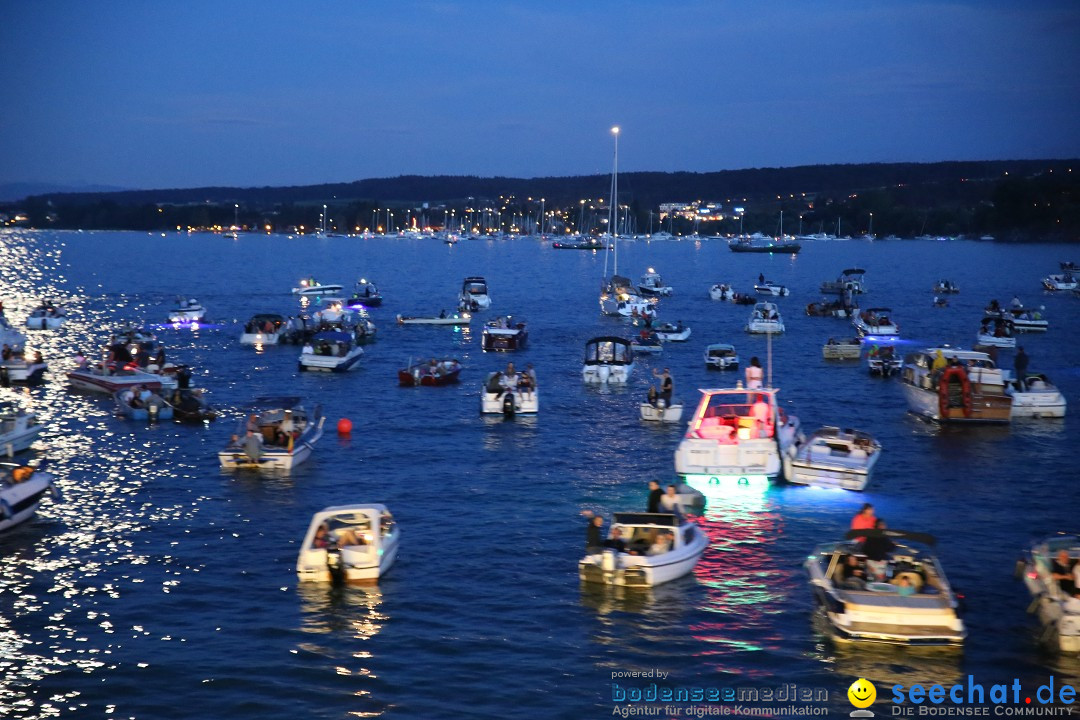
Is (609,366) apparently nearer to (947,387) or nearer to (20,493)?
(947,387)

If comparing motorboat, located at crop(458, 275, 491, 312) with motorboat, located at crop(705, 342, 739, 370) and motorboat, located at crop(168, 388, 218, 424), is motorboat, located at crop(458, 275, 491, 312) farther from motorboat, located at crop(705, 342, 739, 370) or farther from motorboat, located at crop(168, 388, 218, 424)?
motorboat, located at crop(168, 388, 218, 424)

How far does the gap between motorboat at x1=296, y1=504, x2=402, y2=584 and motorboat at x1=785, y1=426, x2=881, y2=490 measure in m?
11.4

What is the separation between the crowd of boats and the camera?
1766 cm

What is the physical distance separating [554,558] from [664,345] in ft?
140

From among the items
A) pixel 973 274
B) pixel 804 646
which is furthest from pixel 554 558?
pixel 973 274

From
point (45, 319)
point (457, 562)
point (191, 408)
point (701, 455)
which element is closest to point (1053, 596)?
point (701, 455)

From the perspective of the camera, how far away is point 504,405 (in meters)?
39.5

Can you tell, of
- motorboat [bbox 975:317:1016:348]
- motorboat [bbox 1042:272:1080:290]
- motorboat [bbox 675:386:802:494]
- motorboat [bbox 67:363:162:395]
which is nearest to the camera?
motorboat [bbox 675:386:802:494]

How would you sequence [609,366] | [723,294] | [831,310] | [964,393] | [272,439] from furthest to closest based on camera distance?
[723,294], [831,310], [609,366], [964,393], [272,439]

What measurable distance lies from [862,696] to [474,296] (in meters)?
77.4

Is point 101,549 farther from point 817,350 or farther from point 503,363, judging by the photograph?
point 817,350

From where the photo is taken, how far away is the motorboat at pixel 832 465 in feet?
91.0

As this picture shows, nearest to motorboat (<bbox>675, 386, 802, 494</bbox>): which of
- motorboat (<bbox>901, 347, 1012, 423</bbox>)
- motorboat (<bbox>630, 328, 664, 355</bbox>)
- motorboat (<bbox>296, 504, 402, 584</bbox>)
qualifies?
motorboat (<bbox>296, 504, 402, 584</bbox>)

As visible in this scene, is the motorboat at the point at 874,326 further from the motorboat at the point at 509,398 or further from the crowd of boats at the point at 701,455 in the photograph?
the motorboat at the point at 509,398
